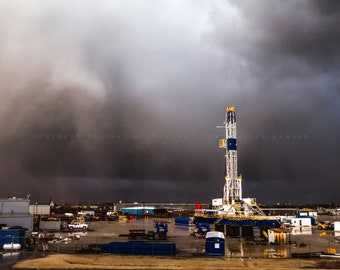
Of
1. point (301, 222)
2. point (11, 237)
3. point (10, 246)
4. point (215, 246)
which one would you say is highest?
point (11, 237)

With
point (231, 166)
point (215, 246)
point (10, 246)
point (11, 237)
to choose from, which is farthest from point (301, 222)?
point (10, 246)

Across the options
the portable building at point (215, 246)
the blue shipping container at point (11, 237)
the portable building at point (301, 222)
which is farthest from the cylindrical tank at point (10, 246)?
the portable building at point (301, 222)

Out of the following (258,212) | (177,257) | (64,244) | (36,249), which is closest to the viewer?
(177,257)

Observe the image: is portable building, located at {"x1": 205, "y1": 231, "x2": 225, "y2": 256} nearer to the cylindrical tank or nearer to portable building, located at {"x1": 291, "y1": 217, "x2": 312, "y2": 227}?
the cylindrical tank

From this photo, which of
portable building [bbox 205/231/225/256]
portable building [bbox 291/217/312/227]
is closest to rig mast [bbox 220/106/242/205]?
portable building [bbox 291/217/312/227]

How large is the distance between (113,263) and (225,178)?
2037 inches

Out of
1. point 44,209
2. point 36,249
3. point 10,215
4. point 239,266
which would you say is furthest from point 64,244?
point 44,209

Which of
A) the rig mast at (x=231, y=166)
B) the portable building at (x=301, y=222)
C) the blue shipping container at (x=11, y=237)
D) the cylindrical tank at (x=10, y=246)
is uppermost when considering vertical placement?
the rig mast at (x=231, y=166)

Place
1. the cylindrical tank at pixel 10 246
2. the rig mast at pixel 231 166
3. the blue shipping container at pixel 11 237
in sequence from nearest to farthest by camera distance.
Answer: the cylindrical tank at pixel 10 246 → the blue shipping container at pixel 11 237 → the rig mast at pixel 231 166

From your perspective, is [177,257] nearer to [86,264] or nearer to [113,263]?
[113,263]

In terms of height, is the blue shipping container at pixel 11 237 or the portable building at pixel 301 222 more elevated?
the blue shipping container at pixel 11 237

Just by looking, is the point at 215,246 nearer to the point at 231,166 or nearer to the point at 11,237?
the point at 11,237

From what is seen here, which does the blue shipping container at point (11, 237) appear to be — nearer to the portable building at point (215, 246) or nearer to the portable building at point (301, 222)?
the portable building at point (215, 246)

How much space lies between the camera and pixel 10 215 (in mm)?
47406
